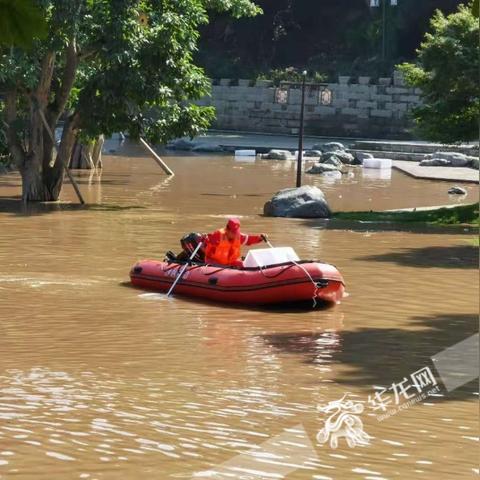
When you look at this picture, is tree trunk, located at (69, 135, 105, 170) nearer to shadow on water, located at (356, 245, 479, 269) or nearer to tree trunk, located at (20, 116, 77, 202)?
tree trunk, located at (20, 116, 77, 202)

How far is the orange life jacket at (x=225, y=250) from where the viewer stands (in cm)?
1638

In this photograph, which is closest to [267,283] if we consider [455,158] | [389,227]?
[389,227]

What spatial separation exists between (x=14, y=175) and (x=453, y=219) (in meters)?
17.6

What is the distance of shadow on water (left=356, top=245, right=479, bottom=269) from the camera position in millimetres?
19156

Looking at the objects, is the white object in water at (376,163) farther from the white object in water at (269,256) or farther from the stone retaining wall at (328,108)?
the white object in water at (269,256)

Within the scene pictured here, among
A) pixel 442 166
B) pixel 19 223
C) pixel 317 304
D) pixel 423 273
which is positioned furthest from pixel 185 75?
pixel 442 166

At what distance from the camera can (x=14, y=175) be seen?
39688 mm

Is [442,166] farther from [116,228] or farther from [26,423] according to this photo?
[26,423]

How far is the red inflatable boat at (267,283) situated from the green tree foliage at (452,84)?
34.6 feet

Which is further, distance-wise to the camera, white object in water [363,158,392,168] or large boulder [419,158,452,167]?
white object in water [363,158,392,168]

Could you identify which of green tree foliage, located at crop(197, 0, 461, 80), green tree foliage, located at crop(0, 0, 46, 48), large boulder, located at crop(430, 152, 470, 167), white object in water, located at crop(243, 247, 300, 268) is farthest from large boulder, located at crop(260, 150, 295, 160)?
green tree foliage, located at crop(0, 0, 46, 48)

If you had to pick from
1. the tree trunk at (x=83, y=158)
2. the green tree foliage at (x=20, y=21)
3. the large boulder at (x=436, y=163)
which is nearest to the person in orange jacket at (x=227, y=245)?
the green tree foliage at (x=20, y=21)

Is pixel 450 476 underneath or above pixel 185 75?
underneath

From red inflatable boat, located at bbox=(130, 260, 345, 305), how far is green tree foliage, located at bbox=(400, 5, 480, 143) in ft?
34.6
